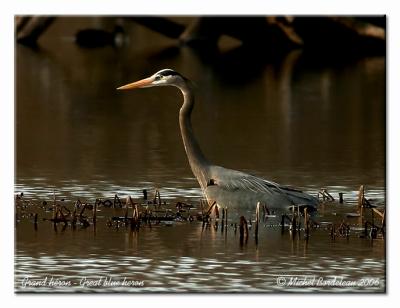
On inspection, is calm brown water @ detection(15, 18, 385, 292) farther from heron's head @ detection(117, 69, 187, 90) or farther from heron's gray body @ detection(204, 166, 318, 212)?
heron's head @ detection(117, 69, 187, 90)

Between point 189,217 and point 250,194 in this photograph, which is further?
point 250,194

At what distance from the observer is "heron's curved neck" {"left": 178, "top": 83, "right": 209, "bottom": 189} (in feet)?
52.9

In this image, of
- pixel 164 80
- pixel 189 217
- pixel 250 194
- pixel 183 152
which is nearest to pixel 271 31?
pixel 183 152

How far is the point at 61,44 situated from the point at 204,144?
17042 mm

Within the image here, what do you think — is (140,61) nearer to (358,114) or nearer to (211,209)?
(358,114)

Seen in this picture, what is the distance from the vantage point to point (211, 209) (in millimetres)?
15367

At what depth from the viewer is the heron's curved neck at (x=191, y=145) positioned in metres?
16.1

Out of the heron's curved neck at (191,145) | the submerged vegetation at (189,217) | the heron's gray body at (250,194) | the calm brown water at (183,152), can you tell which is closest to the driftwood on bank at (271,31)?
the calm brown water at (183,152)

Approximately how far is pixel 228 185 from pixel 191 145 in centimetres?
73

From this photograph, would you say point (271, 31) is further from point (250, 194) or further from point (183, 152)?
point (250, 194)

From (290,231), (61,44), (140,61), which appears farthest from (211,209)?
(61,44)

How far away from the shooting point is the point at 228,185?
15.8 m

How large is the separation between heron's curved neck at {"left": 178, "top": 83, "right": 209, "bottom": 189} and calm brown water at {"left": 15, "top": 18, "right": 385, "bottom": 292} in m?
0.31
